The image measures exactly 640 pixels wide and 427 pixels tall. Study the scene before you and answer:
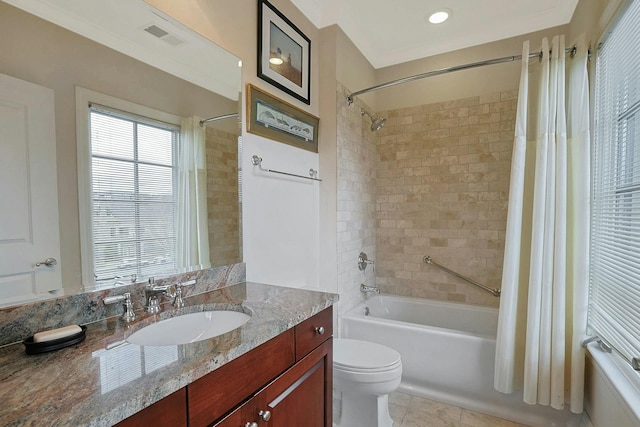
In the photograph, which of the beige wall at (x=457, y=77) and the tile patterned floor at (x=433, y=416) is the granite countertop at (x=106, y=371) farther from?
the beige wall at (x=457, y=77)

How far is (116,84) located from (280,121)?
3.12 feet

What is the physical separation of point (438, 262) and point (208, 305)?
219 centimetres

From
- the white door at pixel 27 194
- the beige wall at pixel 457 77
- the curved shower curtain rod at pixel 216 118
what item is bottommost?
the white door at pixel 27 194

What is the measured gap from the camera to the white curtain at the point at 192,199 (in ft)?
4.48

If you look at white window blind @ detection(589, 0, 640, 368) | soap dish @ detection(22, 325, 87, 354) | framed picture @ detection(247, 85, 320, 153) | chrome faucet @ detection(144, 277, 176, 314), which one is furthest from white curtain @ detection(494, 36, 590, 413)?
soap dish @ detection(22, 325, 87, 354)

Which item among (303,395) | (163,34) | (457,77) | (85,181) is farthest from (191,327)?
(457,77)

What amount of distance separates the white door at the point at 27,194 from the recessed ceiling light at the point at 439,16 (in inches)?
96.9

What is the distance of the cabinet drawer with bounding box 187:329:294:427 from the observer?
0.74m

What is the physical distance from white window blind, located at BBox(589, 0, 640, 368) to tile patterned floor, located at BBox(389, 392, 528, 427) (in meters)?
0.86

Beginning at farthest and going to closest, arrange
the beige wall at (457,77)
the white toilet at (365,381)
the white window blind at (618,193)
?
the beige wall at (457,77) < the white toilet at (365,381) < the white window blind at (618,193)

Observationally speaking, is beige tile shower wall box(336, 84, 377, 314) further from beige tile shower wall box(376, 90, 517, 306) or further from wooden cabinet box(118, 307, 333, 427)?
wooden cabinet box(118, 307, 333, 427)

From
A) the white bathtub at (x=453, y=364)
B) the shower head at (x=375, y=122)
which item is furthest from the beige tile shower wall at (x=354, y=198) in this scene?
the white bathtub at (x=453, y=364)

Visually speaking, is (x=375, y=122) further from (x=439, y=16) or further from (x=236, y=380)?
(x=236, y=380)

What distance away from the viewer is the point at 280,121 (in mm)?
1918
